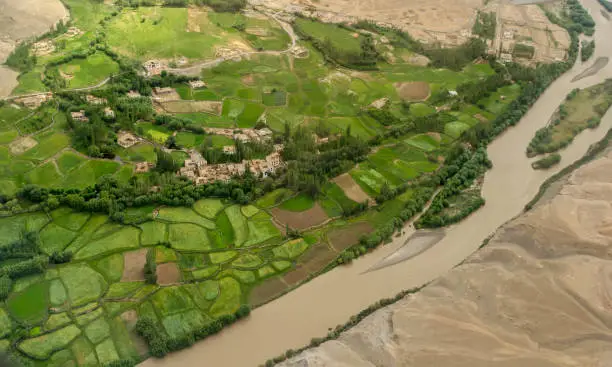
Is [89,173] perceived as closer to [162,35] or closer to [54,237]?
[54,237]

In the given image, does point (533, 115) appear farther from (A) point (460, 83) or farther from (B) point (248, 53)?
(B) point (248, 53)

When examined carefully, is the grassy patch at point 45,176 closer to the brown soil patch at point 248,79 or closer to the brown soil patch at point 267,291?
the brown soil patch at point 267,291

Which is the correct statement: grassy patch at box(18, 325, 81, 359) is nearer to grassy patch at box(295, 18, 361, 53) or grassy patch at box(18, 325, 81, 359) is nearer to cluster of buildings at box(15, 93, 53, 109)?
cluster of buildings at box(15, 93, 53, 109)

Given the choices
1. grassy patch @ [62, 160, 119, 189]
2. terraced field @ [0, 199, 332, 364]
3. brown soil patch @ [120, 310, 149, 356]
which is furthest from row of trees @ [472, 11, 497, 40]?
brown soil patch @ [120, 310, 149, 356]

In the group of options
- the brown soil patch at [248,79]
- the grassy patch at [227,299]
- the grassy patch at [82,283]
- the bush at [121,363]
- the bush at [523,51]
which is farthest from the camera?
the bush at [523,51]

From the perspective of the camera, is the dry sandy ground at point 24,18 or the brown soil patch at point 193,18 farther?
the brown soil patch at point 193,18

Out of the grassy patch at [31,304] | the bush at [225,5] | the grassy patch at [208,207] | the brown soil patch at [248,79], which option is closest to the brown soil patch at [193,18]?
the bush at [225,5]

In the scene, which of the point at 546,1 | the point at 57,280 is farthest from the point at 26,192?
the point at 546,1
